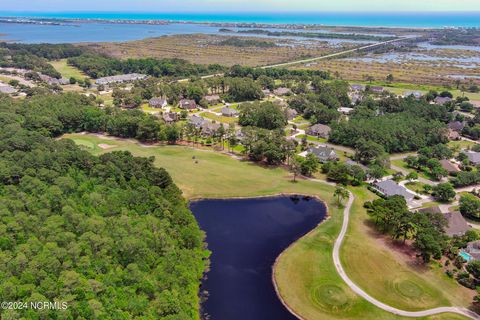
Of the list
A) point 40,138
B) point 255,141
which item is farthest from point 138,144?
point 255,141

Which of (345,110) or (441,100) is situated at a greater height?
(441,100)

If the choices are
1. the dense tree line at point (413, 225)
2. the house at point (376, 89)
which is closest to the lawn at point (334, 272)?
the dense tree line at point (413, 225)

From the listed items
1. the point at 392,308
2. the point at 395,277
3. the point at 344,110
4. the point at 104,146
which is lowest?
the point at 392,308

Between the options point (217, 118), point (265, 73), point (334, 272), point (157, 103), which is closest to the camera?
point (334, 272)

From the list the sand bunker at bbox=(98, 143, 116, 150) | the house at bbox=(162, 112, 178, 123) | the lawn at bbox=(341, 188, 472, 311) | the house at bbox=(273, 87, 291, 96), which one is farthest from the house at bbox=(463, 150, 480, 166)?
the sand bunker at bbox=(98, 143, 116, 150)

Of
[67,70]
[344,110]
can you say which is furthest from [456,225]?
[67,70]

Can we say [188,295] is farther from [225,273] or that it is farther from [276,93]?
[276,93]

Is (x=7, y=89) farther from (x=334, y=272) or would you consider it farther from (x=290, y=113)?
(x=334, y=272)
